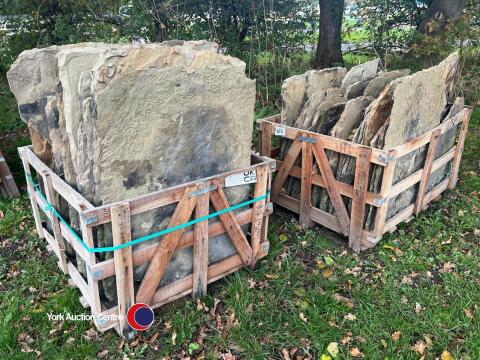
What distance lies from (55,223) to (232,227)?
135 centimetres

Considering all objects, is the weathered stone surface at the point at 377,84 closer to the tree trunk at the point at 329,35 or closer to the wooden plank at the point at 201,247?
the wooden plank at the point at 201,247

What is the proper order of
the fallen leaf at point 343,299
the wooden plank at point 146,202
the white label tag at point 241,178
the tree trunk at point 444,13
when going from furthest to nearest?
the tree trunk at point 444,13 → the fallen leaf at point 343,299 → the white label tag at point 241,178 → the wooden plank at point 146,202

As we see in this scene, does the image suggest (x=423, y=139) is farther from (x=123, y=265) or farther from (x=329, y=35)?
(x=329, y=35)

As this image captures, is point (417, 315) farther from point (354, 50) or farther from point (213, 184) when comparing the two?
point (354, 50)

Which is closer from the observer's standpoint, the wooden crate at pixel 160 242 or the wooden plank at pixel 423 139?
the wooden crate at pixel 160 242

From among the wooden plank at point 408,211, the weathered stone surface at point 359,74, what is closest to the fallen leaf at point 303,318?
the wooden plank at point 408,211

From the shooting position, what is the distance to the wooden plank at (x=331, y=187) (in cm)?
383

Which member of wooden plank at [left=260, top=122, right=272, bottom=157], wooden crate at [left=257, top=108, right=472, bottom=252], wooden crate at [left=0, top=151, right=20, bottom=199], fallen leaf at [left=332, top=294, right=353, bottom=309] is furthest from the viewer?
wooden crate at [left=0, top=151, right=20, bottom=199]

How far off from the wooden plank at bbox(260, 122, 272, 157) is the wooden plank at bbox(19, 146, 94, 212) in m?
2.08

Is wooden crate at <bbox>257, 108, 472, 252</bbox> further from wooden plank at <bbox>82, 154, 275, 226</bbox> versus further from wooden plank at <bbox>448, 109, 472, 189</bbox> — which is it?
wooden plank at <bbox>82, 154, 275, 226</bbox>

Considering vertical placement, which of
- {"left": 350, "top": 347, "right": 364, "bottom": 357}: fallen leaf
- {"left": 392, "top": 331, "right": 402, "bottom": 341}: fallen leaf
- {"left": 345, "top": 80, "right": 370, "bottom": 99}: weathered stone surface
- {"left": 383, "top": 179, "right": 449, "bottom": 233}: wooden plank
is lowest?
{"left": 350, "top": 347, "right": 364, "bottom": 357}: fallen leaf

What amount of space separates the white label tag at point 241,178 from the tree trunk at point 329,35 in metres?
5.22

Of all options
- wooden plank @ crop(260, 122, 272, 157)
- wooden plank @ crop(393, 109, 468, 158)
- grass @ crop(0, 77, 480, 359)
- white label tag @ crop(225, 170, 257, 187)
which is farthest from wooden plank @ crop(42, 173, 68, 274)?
wooden plank @ crop(393, 109, 468, 158)

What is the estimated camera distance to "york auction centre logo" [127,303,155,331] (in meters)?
2.82
